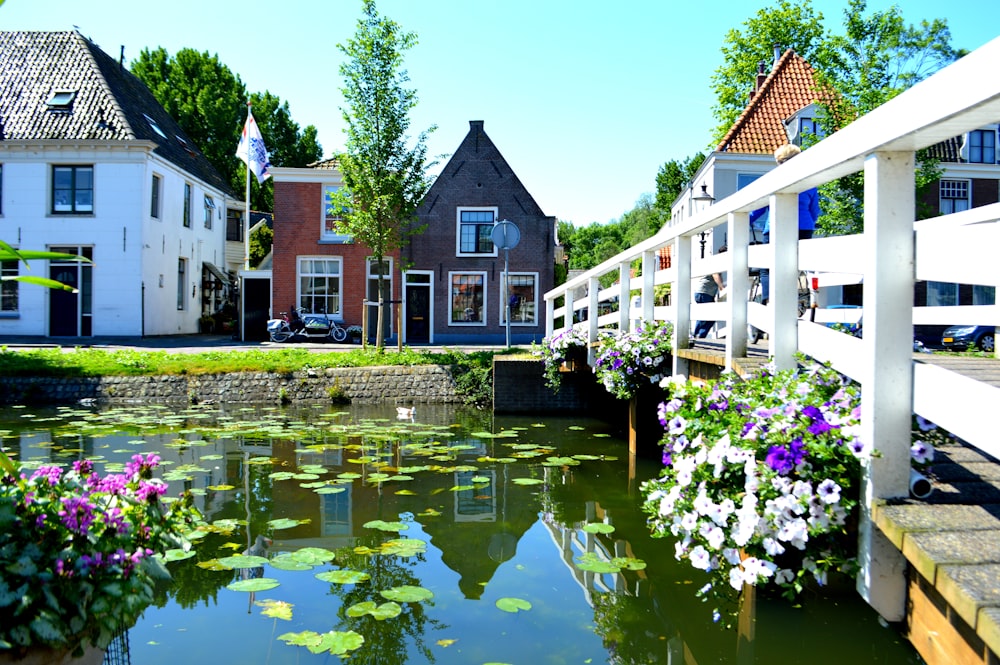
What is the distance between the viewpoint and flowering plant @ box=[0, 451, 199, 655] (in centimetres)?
198

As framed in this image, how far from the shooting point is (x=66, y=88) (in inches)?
926

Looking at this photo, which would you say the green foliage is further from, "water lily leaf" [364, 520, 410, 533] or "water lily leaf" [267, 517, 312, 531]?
"water lily leaf" [364, 520, 410, 533]

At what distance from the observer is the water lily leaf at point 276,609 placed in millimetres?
3480

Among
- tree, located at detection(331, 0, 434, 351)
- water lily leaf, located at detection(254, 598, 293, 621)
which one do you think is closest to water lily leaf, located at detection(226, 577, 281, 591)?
water lily leaf, located at detection(254, 598, 293, 621)

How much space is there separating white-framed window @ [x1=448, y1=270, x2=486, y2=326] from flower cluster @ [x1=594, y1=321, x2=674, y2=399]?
17163 mm

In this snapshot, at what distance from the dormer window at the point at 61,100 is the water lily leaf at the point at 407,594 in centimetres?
2385

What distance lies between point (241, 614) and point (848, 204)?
1859cm

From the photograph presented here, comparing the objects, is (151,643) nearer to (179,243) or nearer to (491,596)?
(491,596)

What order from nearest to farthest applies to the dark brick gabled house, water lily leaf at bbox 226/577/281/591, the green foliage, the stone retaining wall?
water lily leaf at bbox 226/577/281/591
the stone retaining wall
the dark brick gabled house
the green foliage

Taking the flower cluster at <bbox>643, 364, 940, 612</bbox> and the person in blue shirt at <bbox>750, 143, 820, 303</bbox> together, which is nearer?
the flower cluster at <bbox>643, 364, 940, 612</bbox>

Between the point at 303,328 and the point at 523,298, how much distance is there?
21.6ft

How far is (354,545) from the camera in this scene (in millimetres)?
4516

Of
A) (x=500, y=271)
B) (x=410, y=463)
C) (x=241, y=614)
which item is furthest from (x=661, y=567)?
(x=500, y=271)

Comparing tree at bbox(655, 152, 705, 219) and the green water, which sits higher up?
tree at bbox(655, 152, 705, 219)
